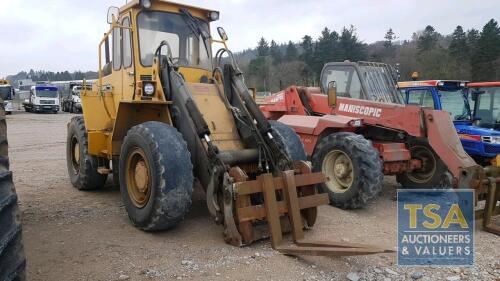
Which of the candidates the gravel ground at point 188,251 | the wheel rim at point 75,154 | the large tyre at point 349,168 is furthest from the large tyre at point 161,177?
the wheel rim at point 75,154

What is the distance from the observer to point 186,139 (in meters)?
5.08

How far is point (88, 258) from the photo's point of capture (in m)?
4.14

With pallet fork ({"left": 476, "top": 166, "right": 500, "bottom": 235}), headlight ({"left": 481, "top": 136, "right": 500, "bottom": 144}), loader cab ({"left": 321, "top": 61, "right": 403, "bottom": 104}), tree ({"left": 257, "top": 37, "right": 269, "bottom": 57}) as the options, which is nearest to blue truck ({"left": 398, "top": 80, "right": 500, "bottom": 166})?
headlight ({"left": 481, "top": 136, "right": 500, "bottom": 144})

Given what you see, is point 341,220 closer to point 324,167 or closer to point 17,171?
point 324,167

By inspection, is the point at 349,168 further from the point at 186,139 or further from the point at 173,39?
the point at 173,39

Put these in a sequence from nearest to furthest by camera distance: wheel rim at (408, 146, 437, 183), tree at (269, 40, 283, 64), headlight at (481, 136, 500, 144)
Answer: wheel rim at (408, 146, 437, 183) < headlight at (481, 136, 500, 144) < tree at (269, 40, 283, 64)

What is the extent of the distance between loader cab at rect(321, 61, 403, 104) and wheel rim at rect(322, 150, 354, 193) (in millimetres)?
1505

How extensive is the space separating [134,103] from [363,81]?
13.4ft

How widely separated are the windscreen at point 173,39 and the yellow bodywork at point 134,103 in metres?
0.08

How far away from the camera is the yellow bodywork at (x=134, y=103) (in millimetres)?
5363

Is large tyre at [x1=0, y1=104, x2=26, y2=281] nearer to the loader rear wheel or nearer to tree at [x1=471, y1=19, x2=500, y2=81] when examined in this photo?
the loader rear wheel

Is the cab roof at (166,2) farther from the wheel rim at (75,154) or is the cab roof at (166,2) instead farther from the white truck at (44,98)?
the white truck at (44,98)

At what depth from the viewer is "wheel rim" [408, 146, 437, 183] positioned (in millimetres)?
6910

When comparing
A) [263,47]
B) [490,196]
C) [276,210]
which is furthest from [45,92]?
[263,47]
